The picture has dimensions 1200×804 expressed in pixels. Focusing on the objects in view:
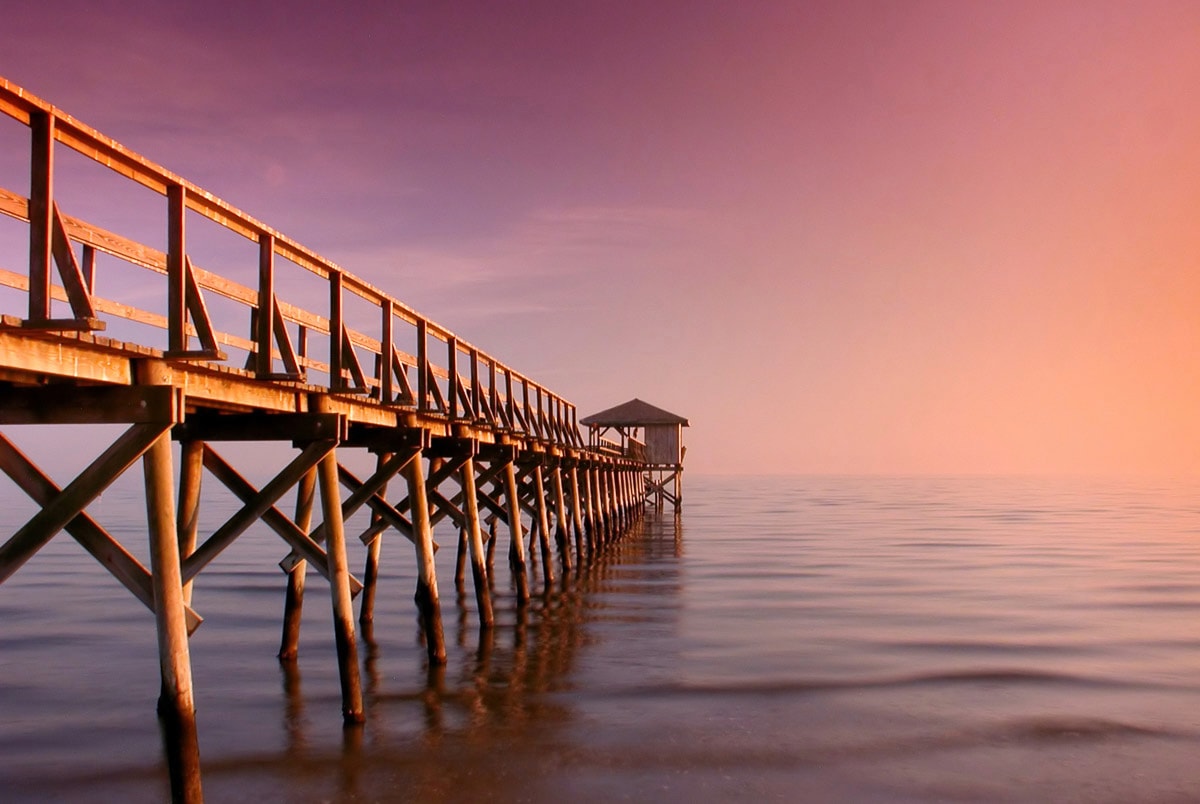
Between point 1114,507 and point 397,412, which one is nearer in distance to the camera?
point 397,412

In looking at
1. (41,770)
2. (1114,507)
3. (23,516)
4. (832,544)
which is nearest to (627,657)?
(41,770)

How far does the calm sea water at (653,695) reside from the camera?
807cm

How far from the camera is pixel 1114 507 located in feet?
207

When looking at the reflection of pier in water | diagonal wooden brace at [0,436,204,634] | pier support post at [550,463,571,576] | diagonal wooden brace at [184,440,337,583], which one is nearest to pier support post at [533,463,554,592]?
pier support post at [550,463,571,576]

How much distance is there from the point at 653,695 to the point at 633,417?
33.1 m

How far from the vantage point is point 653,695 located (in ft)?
35.6

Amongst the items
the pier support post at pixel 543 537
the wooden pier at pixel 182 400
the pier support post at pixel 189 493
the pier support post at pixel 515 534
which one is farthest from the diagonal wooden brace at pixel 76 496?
the pier support post at pixel 543 537

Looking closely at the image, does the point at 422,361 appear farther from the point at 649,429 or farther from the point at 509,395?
the point at 649,429

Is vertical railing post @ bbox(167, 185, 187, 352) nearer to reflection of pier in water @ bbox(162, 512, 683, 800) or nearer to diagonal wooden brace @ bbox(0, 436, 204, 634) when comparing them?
diagonal wooden brace @ bbox(0, 436, 204, 634)

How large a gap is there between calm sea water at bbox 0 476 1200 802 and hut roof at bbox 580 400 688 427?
20.9 m

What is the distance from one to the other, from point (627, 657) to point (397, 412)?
162 inches

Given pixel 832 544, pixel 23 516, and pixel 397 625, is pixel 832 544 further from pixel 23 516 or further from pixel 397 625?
pixel 23 516

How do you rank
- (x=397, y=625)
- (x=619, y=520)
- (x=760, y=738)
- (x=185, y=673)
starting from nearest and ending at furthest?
1. (x=185, y=673)
2. (x=760, y=738)
3. (x=397, y=625)
4. (x=619, y=520)

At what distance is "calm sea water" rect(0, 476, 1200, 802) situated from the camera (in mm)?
8070
